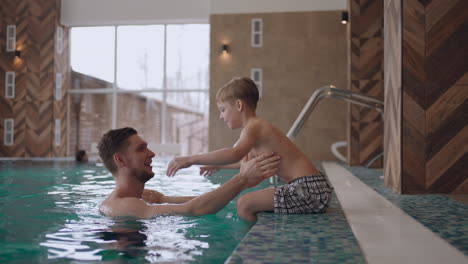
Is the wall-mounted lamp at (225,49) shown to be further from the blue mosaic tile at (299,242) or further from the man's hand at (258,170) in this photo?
the blue mosaic tile at (299,242)

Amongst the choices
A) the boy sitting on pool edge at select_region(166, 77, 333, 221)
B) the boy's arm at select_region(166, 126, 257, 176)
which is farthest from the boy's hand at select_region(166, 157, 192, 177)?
the boy sitting on pool edge at select_region(166, 77, 333, 221)

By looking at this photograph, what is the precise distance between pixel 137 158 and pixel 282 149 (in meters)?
0.89

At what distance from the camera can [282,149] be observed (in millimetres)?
2658

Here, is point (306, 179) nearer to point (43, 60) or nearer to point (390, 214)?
point (390, 214)

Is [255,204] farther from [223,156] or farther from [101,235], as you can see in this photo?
[101,235]

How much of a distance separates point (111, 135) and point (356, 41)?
6415mm

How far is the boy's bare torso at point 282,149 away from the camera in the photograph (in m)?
2.66

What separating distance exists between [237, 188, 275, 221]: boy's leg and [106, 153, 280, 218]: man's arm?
0.38ft

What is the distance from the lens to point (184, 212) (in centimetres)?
268

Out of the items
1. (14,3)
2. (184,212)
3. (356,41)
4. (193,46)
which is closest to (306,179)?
(184,212)

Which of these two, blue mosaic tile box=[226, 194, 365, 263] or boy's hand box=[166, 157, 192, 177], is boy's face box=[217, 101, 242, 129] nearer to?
boy's hand box=[166, 157, 192, 177]

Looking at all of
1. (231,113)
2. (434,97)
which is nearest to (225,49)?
(434,97)

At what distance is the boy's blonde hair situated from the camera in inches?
109

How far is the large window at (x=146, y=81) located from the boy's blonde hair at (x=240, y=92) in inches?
435
